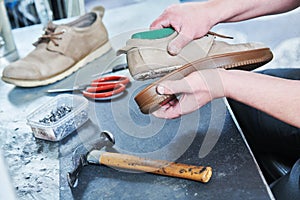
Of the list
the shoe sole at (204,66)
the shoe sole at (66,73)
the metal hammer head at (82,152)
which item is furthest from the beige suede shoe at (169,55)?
the shoe sole at (66,73)

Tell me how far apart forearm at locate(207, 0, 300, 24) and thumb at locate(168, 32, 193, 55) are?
0.37 feet

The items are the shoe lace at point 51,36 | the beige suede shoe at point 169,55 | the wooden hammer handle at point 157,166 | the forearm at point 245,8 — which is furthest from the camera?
the shoe lace at point 51,36

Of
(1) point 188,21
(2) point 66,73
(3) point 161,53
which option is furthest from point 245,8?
(2) point 66,73

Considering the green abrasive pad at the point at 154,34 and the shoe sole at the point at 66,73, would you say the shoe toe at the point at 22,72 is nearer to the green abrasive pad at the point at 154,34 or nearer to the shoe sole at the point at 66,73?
the shoe sole at the point at 66,73

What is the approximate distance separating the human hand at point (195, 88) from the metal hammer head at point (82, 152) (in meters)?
0.09

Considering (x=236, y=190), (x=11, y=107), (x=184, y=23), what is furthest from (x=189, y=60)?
(x=11, y=107)

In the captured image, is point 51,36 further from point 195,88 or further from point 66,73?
point 195,88

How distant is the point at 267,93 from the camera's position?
529mm

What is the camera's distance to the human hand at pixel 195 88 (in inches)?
20.8

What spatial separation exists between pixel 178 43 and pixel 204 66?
0.08 m

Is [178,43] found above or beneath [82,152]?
above

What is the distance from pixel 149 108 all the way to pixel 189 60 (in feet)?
0.43

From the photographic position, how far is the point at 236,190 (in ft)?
1.55

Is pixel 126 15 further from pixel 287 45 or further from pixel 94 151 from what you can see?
pixel 94 151
